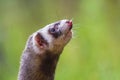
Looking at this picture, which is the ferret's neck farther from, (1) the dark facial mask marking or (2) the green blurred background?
(2) the green blurred background

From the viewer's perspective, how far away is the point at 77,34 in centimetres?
340

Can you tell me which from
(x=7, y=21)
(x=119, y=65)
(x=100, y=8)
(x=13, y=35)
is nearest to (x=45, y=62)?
(x=119, y=65)

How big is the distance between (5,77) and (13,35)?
28.7 inches

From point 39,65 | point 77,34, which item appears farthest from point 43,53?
point 77,34

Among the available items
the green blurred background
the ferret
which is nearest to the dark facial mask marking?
the ferret

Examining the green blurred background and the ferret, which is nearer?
the ferret

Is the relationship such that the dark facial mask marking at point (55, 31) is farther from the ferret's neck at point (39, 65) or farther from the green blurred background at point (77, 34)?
the green blurred background at point (77, 34)

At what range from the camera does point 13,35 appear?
5.07m

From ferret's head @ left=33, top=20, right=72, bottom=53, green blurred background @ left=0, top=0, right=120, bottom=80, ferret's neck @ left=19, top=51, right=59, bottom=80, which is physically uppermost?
green blurred background @ left=0, top=0, right=120, bottom=80

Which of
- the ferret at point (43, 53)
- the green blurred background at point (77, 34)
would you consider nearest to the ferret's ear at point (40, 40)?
the ferret at point (43, 53)

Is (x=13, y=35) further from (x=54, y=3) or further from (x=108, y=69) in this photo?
(x=108, y=69)

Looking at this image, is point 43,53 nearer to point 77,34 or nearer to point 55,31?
point 55,31

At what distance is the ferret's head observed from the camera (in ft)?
7.11

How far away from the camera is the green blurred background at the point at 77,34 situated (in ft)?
12.6
